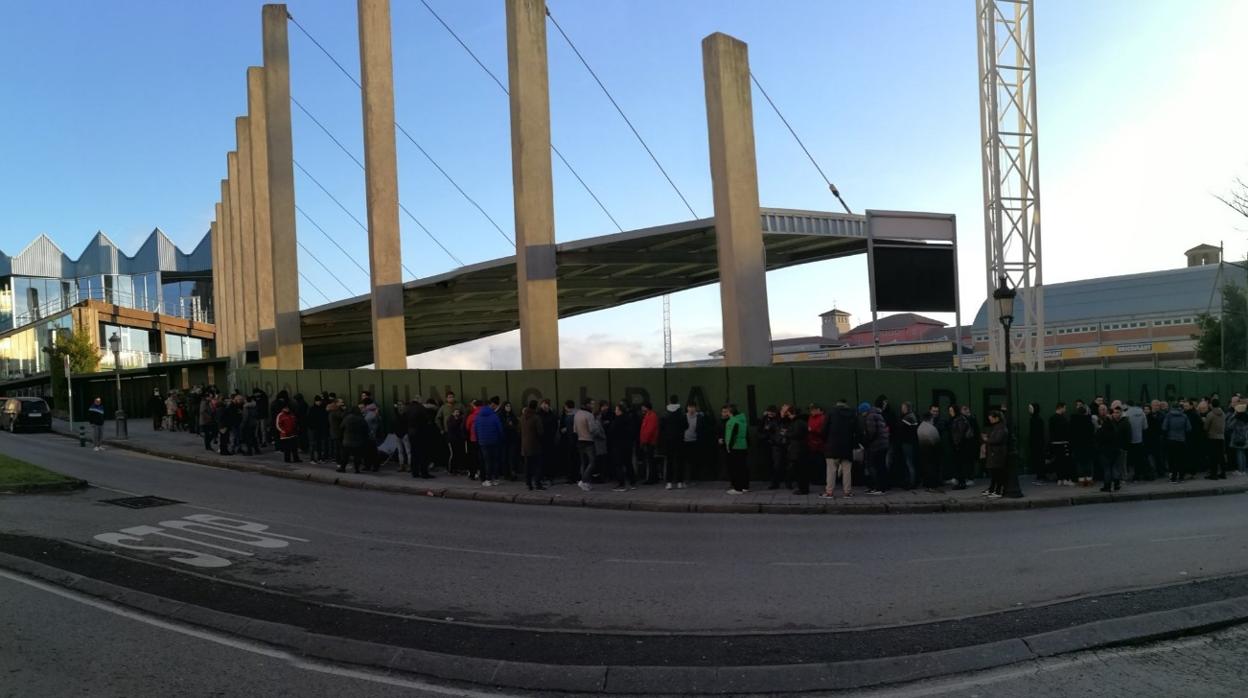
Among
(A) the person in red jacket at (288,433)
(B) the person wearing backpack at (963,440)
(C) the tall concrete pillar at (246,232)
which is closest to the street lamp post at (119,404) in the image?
(A) the person in red jacket at (288,433)

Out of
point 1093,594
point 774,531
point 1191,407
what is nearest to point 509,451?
point 774,531

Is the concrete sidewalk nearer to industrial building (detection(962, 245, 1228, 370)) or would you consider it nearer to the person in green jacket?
the person in green jacket

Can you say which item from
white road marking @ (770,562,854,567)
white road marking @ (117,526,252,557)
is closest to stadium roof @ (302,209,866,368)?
white road marking @ (770,562,854,567)

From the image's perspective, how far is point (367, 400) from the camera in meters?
20.7

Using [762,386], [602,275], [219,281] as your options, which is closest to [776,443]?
[762,386]

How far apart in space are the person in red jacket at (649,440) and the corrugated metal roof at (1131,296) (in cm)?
5487

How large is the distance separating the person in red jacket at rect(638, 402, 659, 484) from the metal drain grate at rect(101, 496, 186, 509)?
28.4 feet

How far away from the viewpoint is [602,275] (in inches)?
1196

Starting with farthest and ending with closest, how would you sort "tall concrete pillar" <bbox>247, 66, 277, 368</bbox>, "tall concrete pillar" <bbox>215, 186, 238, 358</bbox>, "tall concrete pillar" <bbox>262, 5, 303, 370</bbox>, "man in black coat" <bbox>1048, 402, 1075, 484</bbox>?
1. "tall concrete pillar" <bbox>215, 186, 238, 358</bbox>
2. "tall concrete pillar" <bbox>247, 66, 277, 368</bbox>
3. "tall concrete pillar" <bbox>262, 5, 303, 370</bbox>
4. "man in black coat" <bbox>1048, 402, 1075, 484</bbox>

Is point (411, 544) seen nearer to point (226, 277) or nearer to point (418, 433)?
point (418, 433)

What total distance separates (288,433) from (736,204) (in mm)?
12649

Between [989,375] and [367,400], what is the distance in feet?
49.4

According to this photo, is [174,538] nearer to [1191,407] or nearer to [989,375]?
[989,375]

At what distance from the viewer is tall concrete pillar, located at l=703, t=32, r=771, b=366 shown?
19.6 m
